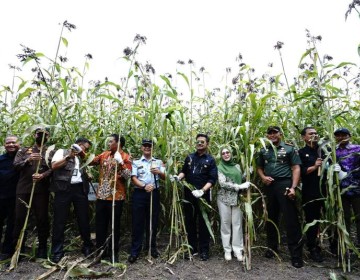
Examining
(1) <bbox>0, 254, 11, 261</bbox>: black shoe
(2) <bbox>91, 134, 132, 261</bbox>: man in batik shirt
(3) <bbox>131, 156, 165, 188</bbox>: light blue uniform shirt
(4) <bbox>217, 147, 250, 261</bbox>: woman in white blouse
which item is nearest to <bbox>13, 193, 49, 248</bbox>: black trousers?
(1) <bbox>0, 254, 11, 261</bbox>: black shoe

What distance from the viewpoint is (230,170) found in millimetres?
3350

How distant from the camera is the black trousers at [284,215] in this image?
126 inches

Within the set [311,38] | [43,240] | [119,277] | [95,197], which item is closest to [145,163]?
[95,197]

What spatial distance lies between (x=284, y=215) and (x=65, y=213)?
2417mm

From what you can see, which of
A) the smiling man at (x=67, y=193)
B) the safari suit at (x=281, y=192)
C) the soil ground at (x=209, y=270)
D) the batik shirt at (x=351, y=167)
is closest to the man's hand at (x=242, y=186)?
the safari suit at (x=281, y=192)

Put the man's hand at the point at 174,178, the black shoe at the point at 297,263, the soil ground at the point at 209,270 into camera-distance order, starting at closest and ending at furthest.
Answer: the soil ground at the point at 209,270
the black shoe at the point at 297,263
the man's hand at the point at 174,178

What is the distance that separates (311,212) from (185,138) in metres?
1.76

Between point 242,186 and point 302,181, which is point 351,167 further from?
point 242,186

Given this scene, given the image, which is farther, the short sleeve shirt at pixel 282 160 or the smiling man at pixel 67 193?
the short sleeve shirt at pixel 282 160

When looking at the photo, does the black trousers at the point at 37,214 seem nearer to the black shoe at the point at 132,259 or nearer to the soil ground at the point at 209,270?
the soil ground at the point at 209,270

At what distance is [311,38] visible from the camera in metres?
3.18

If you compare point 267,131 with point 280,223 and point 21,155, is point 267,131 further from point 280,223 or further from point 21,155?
point 21,155

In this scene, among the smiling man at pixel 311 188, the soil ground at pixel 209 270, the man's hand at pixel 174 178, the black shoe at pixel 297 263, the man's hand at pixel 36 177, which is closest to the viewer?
the soil ground at pixel 209 270

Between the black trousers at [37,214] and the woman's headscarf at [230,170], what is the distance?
2.04m
